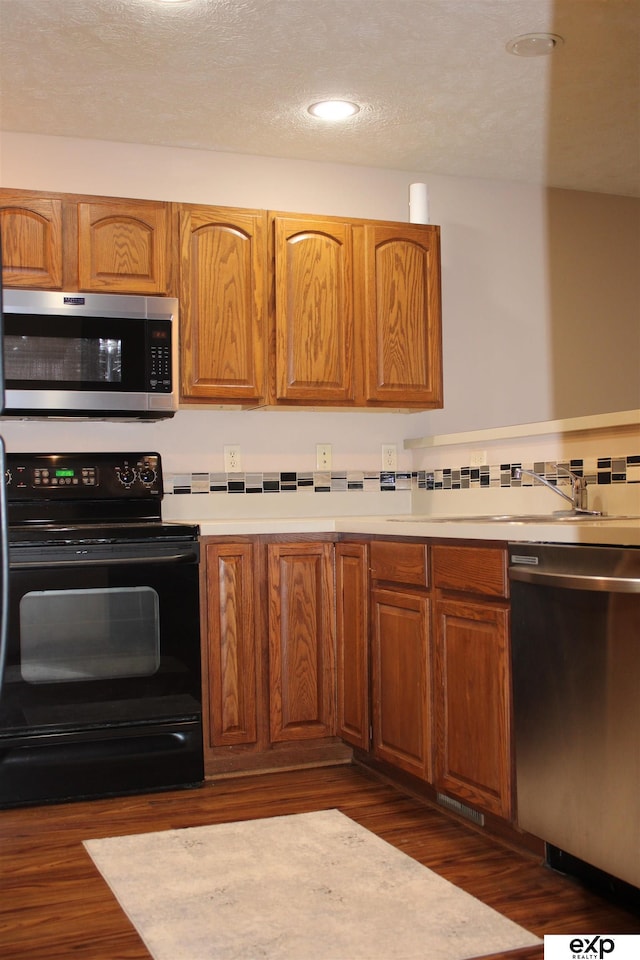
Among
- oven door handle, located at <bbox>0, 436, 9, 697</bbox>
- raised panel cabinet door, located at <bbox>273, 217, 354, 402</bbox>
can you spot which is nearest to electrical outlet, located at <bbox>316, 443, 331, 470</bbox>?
raised panel cabinet door, located at <bbox>273, 217, 354, 402</bbox>

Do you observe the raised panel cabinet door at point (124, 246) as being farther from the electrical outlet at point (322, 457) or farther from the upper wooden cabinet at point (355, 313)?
the electrical outlet at point (322, 457)

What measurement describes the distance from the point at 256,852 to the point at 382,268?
7.25 ft

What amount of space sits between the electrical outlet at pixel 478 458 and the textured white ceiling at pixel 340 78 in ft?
3.97

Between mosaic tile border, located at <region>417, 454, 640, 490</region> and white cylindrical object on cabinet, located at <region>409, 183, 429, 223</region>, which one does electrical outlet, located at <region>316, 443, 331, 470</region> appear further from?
white cylindrical object on cabinet, located at <region>409, 183, 429, 223</region>

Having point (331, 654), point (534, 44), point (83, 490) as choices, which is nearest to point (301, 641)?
point (331, 654)

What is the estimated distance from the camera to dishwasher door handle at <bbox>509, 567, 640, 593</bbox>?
80.4 inches

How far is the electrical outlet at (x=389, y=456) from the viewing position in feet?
13.8

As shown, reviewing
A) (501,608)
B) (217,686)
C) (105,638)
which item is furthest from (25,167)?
(501,608)

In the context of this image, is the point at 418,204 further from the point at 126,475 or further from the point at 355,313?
the point at 126,475

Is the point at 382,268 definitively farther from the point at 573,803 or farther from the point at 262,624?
the point at 573,803

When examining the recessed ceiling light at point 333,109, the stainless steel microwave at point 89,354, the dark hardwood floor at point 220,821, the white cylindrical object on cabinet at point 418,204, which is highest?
the recessed ceiling light at point 333,109

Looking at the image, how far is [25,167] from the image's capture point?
3.69 m

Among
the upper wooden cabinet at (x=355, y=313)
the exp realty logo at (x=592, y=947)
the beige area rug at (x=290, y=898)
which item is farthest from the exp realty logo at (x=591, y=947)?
the upper wooden cabinet at (x=355, y=313)

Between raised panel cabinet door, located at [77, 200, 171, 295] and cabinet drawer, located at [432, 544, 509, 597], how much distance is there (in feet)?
4.88
